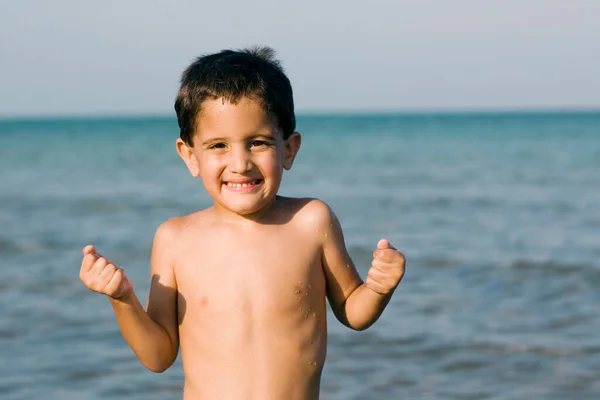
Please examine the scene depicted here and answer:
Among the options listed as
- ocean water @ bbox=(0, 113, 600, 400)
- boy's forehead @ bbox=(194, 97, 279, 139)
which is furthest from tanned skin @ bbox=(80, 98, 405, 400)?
ocean water @ bbox=(0, 113, 600, 400)

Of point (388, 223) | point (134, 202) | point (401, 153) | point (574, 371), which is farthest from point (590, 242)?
point (401, 153)

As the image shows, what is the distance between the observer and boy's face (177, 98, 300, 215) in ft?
9.35

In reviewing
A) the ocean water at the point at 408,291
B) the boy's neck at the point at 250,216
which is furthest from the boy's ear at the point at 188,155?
the ocean water at the point at 408,291

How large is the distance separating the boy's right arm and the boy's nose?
1.16 feet

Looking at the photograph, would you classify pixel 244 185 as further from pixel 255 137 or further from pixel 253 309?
pixel 253 309

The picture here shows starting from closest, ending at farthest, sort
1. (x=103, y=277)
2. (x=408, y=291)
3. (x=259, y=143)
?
(x=103, y=277) < (x=259, y=143) < (x=408, y=291)

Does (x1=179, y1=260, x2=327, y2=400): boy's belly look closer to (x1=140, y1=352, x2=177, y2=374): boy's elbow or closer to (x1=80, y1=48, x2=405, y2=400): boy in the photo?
(x1=80, y1=48, x2=405, y2=400): boy

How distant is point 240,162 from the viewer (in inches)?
112

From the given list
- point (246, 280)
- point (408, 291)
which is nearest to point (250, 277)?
point (246, 280)

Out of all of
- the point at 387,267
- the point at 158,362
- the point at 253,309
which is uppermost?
the point at 387,267

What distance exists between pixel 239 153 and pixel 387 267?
55 cm

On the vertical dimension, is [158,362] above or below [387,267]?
below

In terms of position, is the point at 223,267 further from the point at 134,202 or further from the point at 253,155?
the point at 134,202

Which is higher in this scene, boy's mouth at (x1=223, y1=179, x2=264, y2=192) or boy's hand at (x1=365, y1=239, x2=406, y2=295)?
boy's mouth at (x1=223, y1=179, x2=264, y2=192)
